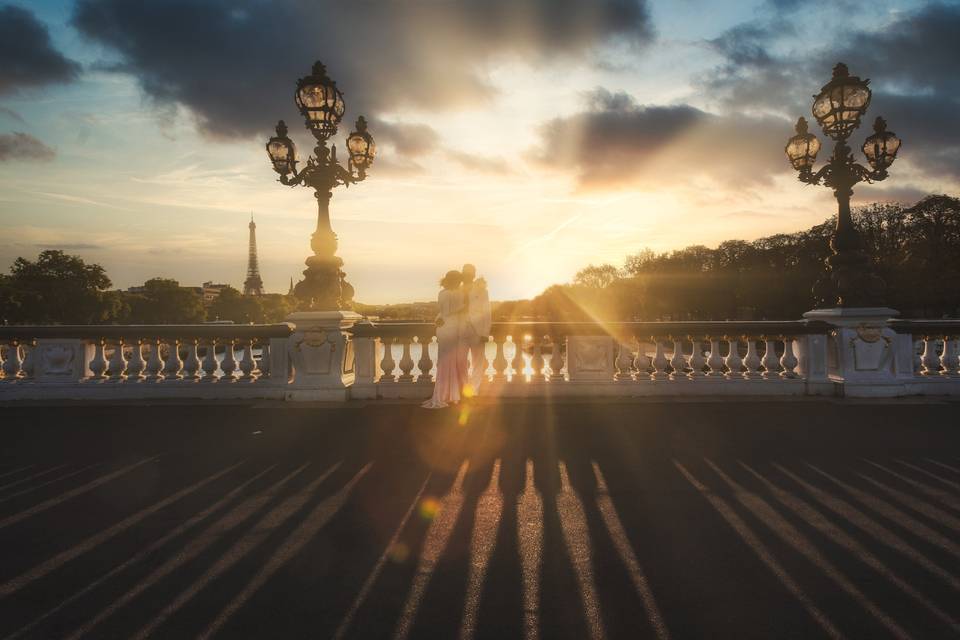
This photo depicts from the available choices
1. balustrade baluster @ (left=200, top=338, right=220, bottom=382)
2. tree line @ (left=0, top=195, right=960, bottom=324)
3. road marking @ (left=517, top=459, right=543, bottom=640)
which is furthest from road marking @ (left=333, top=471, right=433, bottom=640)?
tree line @ (left=0, top=195, right=960, bottom=324)

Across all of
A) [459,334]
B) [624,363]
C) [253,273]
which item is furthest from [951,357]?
[253,273]

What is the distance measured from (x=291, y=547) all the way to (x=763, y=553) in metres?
3.10

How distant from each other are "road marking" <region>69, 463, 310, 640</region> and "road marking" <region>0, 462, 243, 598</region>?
63 centimetres

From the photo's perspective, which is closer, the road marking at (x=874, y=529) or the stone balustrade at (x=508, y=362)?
the road marking at (x=874, y=529)

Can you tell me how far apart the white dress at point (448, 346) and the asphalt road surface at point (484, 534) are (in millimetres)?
2172

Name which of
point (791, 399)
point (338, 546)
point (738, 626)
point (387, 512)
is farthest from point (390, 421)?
point (791, 399)

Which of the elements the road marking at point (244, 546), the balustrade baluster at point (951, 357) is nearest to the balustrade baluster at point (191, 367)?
the road marking at point (244, 546)

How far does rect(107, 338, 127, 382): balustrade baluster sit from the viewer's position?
10.9 m

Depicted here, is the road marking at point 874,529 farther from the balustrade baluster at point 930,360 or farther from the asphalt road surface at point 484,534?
the balustrade baluster at point 930,360

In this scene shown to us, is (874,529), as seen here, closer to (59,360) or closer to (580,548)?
(580,548)

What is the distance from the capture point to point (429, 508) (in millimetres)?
4633

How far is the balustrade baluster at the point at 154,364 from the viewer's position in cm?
1084

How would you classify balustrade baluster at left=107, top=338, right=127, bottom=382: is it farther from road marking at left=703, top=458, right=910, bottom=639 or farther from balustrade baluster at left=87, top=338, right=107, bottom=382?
road marking at left=703, top=458, right=910, bottom=639

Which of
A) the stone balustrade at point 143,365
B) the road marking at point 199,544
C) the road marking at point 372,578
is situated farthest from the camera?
the stone balustrade at point 143,365
